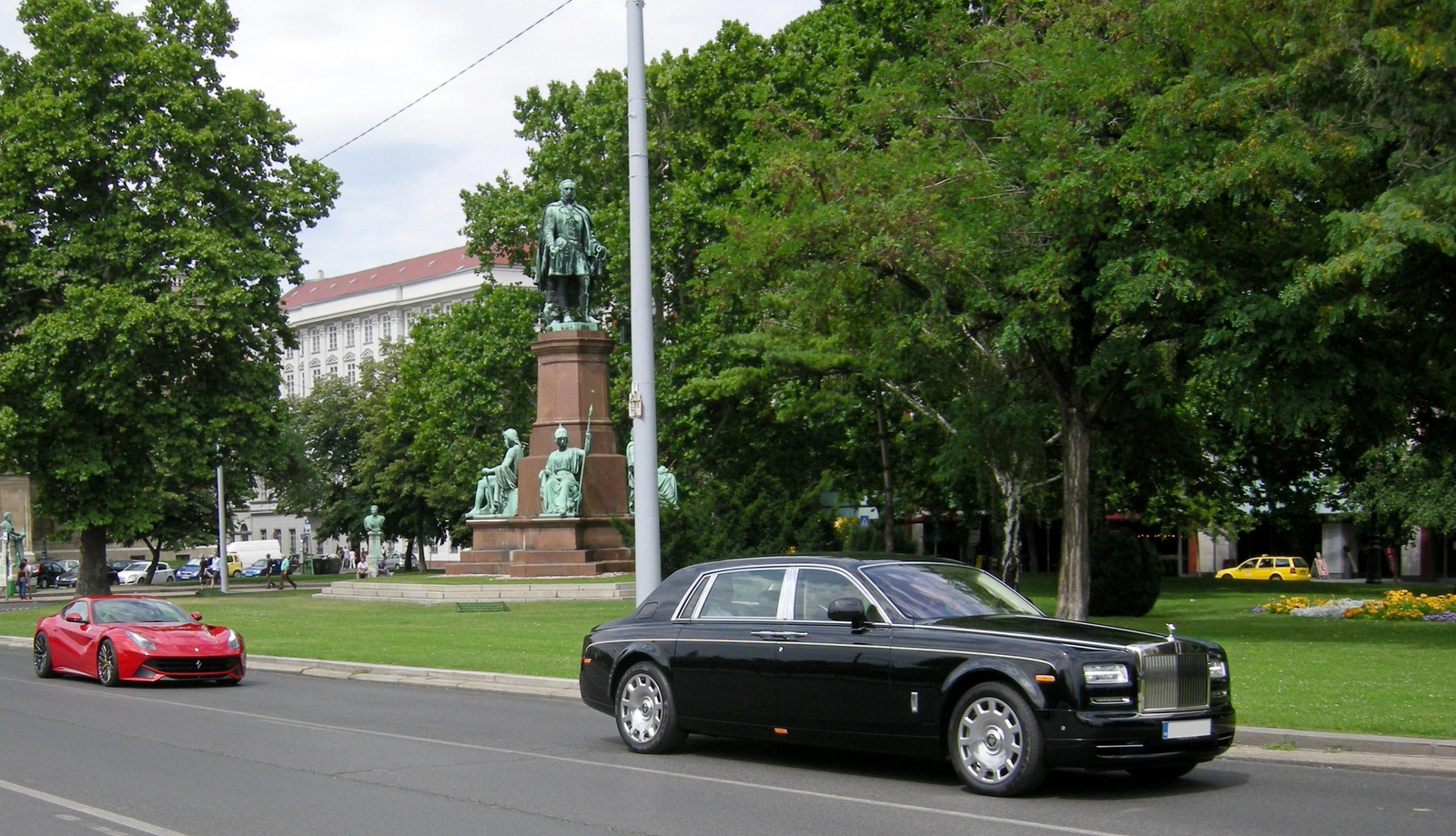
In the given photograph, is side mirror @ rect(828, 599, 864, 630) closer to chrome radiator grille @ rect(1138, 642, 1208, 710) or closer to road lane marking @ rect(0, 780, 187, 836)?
chrome radiator grille @ rect(1138, 642, 1208, 710)

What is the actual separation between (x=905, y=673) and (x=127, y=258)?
36816 millimetres

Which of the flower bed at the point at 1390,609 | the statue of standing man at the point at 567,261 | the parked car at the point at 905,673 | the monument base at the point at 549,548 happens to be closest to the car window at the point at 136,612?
the parked car at the point at 905,673

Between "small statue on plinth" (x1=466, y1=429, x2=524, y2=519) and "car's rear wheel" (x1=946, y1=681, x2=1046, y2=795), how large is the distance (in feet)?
98.1

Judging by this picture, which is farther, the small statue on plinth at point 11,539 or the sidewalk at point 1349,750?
the small statue on plinth at point 11,539

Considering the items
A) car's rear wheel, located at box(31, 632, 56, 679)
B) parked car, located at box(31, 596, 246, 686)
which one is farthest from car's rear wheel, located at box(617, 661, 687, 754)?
car's rear wheel, located at box(31, 632, 56, 679)

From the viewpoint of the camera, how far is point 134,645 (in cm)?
1783

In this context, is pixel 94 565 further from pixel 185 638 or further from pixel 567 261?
pixel 185 638

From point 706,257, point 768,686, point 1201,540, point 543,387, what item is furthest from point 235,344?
point 1201,540

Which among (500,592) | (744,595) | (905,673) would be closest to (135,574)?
(500,592)

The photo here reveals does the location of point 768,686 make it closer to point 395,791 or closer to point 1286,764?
point 395,791

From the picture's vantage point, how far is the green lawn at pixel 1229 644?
12492 mm

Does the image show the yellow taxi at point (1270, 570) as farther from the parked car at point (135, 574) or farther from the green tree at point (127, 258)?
the parked car at point (135, 574)

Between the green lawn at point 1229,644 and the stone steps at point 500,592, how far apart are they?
2.91ft

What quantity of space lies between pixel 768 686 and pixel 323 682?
9.84 meters
